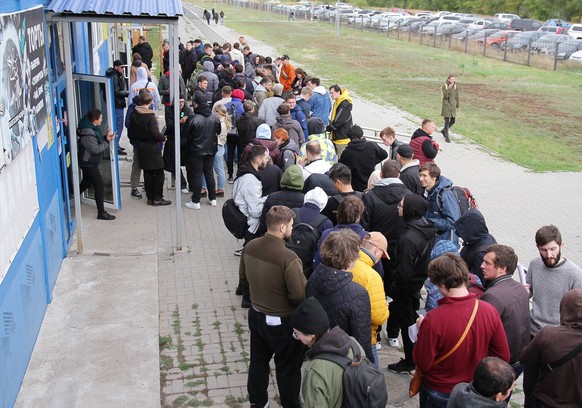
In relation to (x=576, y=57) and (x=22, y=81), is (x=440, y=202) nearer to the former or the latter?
(x=22, y=81)

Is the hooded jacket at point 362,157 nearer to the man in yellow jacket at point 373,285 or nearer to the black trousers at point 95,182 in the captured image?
the black trousers at point 95,182

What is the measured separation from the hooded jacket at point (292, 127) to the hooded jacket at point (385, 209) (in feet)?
11.5

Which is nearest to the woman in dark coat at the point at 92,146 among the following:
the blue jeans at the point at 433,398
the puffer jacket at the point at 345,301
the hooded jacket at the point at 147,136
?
the hooded jacket at the point at 147,136

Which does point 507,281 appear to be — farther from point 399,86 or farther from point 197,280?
point 399,86

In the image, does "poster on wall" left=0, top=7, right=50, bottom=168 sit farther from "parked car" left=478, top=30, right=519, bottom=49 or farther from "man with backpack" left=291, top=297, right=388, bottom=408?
"parked car" left=478, top=30, right=519, bottom=49

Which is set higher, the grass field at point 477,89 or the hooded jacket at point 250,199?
the hooded jacket at point 250,199

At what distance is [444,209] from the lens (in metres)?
6.86

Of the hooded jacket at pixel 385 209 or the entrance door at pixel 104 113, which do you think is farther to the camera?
the entrance door at pixel 104 113

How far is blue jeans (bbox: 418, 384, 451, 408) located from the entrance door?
651 cm

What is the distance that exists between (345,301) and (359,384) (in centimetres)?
89

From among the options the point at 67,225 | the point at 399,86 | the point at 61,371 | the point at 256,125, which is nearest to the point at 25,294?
the point at 61,371

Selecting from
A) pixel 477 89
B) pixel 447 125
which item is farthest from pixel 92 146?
pixel 477 89

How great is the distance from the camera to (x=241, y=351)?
250 inches

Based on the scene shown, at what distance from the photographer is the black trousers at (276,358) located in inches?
194
